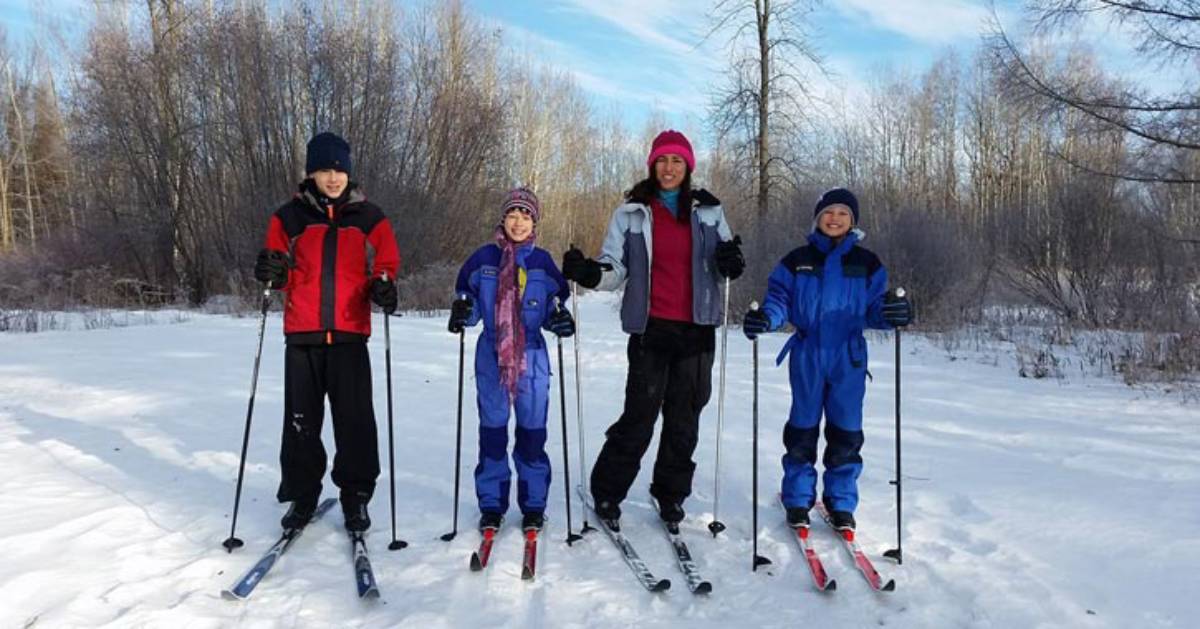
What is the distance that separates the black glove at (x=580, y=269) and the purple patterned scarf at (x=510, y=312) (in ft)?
0.96

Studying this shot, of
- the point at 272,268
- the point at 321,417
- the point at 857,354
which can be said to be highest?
the point at 272,268

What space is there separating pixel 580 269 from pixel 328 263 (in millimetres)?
1336

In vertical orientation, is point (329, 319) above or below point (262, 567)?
above

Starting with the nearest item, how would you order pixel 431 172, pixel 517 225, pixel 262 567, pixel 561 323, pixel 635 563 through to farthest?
1. pixel 262 567
2. pixel 635 563
3. pixel 561 323
4. pixel 517 225
5. pixel 431 172

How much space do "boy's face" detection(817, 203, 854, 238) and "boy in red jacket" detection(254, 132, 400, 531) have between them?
7.77 ft

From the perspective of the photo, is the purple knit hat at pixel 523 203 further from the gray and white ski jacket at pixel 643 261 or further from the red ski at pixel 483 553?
the red ski at pixel 483 553

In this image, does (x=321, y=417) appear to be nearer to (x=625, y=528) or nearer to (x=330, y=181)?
(x=330, y=181)

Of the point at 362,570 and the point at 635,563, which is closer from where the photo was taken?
the point at 362,570

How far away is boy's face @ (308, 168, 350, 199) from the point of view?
356cm

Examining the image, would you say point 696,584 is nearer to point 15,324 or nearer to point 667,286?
point 667,286

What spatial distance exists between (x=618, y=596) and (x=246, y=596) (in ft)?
5.26

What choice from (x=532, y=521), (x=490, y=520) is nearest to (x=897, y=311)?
(x=532, y=521)

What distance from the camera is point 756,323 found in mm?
3438

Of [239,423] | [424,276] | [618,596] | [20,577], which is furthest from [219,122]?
[618,596]
